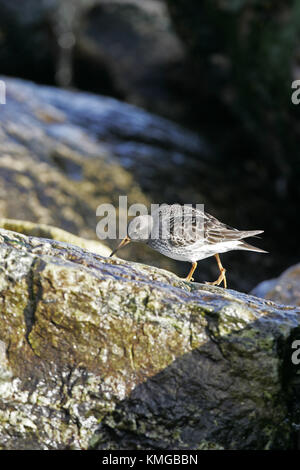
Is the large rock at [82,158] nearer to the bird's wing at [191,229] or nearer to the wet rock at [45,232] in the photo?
the wet rock at [45,232]

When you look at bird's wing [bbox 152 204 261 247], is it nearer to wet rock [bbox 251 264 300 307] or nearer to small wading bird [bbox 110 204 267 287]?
small wading bird [bbox 110 204 267 287]

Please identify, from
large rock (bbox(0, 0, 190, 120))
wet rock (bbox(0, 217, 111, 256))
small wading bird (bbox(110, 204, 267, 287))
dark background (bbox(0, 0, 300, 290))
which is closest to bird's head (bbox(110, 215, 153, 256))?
small wading bird (bbox(110, 204, 267, 287))

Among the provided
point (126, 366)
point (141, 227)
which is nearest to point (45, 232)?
point (141, 227)

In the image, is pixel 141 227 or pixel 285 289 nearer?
pixel 141 227

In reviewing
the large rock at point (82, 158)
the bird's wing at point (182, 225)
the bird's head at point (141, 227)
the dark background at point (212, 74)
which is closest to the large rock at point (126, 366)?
the bird's wing at point (182, 225)

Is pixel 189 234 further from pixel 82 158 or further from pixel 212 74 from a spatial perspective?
pixel 212 74
